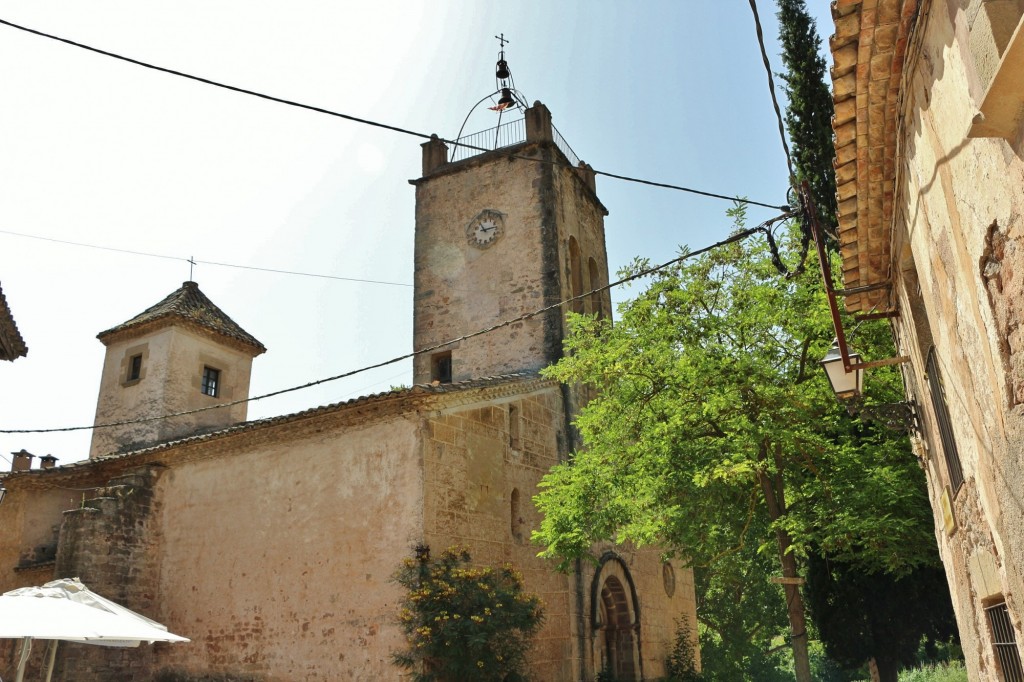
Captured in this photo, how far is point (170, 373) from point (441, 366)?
28.9ft

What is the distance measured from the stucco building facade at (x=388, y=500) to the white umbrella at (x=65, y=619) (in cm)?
447

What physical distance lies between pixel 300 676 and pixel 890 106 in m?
12.7

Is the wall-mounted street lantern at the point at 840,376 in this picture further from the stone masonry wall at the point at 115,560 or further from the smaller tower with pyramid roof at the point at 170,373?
the smaller tower with pyramid roof at the point at 170,373

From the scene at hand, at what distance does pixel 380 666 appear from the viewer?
40.8 feet

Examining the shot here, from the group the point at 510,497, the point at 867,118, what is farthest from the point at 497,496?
the point at 867,118

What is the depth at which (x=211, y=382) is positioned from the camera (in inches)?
961

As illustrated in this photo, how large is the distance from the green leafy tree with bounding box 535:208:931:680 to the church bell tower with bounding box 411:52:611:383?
6182 millimetres

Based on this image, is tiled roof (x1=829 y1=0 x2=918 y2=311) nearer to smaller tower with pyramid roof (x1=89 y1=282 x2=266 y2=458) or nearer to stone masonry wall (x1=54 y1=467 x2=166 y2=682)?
stone masonry wall (x1=54 y1=467 x2=166 y2=682)

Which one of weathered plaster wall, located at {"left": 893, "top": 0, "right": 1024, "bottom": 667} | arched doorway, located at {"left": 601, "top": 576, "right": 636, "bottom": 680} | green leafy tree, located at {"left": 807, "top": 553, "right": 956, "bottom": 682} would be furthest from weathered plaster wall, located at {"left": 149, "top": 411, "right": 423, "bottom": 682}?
weathered plaster wall, located at {"left": 893, "top": 0, "right": 1024, "bottom": 667}

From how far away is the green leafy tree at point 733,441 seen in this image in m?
9.95

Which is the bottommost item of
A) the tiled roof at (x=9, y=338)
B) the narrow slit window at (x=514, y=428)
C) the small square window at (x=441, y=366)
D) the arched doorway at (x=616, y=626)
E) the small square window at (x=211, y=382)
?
the arched doorway at (x=616, y=626)

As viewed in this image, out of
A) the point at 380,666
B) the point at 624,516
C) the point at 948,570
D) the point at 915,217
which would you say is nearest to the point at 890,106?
the point at 915,217

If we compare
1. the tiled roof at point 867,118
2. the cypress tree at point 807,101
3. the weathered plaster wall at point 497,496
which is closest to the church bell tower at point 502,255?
the weathered plaster wall at point 497,496

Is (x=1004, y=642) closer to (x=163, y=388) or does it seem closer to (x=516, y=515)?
(x=516, y=515)
